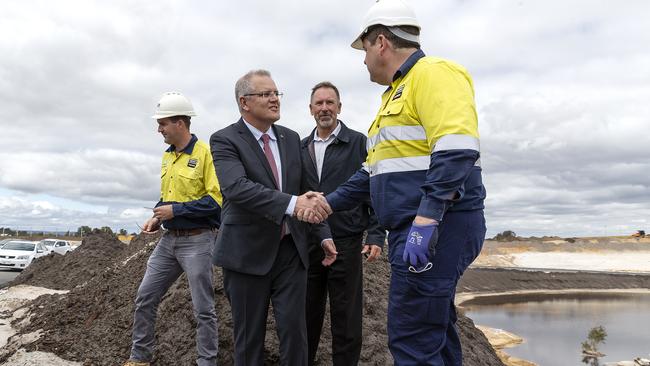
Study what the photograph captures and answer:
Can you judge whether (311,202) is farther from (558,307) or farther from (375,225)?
(558,307)

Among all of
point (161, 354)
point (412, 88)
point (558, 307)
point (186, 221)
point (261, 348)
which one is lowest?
point (558, 307)

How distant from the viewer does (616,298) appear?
31.4m

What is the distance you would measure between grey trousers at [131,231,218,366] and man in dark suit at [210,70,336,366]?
39.7 inches

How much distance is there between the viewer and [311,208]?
314 cm

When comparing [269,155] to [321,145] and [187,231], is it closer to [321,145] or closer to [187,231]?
[321,145]

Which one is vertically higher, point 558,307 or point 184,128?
point 184,128

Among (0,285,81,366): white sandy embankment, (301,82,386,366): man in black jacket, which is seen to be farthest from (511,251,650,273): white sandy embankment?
(301,82,386,366): man in black jacket

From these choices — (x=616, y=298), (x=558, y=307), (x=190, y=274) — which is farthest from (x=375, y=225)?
(x=616, y=298)

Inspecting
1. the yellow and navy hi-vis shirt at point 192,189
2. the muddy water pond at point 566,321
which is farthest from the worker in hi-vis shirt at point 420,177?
the muddy water pond at point 566,321

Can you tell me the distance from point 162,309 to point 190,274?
1732 mm

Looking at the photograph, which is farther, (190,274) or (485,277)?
(485,277)

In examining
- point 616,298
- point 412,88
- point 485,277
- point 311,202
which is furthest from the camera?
point 485,277

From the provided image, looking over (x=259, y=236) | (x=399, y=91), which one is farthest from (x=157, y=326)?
(x=399, y=91)

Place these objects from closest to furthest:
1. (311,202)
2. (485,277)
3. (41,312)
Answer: (311,202) → (41,312) → (485,277)
